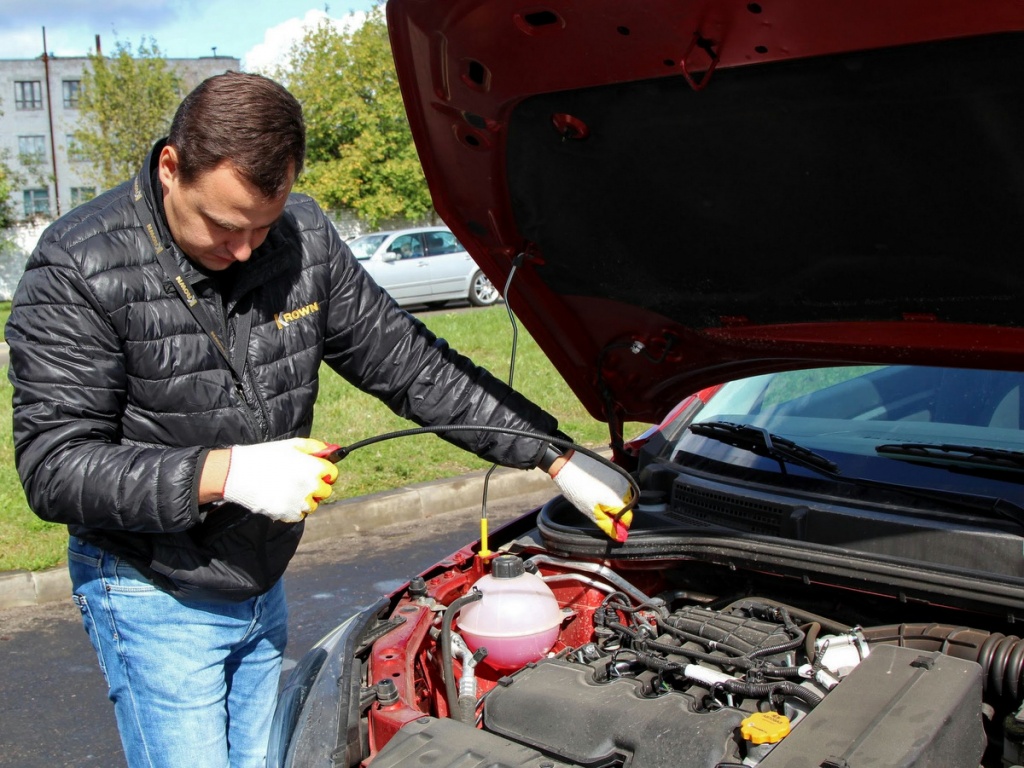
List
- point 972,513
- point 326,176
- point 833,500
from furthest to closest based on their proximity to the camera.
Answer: point 326,176 → point 833,500 → point 972,513

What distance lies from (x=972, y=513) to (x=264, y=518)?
5.28 ft

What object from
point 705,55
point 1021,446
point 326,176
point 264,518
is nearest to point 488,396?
Answer: point 264,518

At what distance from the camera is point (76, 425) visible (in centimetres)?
202

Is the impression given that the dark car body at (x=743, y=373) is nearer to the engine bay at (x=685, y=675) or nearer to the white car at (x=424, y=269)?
the engine bay at (x=685, y=675)

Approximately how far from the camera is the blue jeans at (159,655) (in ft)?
7.27

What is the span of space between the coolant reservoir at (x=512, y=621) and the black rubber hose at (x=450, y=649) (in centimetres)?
2

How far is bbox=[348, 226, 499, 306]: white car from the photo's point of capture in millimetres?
16172

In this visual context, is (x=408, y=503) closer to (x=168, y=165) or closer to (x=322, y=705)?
(x=322, y=705)

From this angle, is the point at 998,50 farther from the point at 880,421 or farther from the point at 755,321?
the point at 880,421

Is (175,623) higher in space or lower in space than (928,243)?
lower

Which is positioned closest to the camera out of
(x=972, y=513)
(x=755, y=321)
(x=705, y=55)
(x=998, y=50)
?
(x=998, y=50)

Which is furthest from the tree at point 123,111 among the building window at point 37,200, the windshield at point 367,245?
the building window at point 37,200

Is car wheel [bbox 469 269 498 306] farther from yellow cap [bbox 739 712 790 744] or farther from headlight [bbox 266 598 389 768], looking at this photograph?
yellow cap [bbox 739 712 790 744]

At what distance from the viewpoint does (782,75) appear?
6.37 ft
